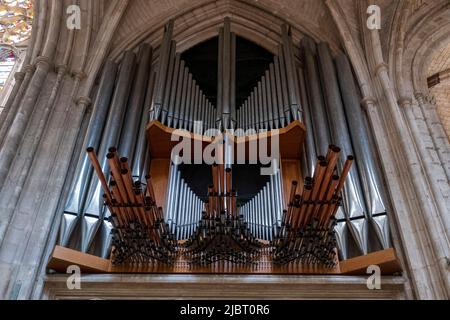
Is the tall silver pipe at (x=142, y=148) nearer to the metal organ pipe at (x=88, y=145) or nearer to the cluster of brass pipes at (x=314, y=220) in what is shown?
the metal organ pipe at (x=88, y=145)

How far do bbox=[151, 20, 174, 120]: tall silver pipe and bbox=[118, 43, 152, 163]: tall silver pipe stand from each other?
0.36 metres

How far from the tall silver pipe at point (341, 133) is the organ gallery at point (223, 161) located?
0.09 ft

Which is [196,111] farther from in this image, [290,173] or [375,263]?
[375,263]

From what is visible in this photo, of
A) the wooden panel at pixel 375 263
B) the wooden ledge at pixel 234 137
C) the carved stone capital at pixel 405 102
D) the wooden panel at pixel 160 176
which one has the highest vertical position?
the carved stone capital at pixel 405 102

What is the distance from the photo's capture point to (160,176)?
7.73 metres

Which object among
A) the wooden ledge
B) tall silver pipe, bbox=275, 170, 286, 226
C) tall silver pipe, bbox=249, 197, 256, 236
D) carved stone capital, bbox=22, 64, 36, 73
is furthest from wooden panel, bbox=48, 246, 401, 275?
carved stone capital, bbox=22, 64, 36, 73

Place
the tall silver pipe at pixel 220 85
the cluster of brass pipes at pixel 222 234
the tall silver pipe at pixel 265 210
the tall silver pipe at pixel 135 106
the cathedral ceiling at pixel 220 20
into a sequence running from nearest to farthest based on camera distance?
the cluster of brass pipes at pixel 222 234 → the tall silver pipe at pixel 265 210 → the tall silver pipe at pixel 135 106 → the tall silver pipe at pixel 220 85 → the cathedral ceiling at pixel 220 20

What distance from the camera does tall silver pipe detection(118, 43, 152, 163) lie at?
7480mm

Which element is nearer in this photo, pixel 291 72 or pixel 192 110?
pixel 192 110

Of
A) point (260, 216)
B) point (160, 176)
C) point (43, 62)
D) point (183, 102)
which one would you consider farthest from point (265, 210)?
point (43, 62)

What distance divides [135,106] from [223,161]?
2172 millimetres

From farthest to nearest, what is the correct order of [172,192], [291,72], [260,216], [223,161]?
[291,72], [223,161], [172,192], [260,216]

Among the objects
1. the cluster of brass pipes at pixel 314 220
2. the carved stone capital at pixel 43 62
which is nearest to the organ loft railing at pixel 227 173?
the cluster of brass pipes at pixel 314 220

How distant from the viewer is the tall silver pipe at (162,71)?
7907 mm
